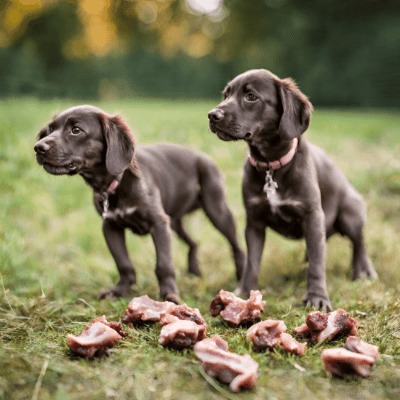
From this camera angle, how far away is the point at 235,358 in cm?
192

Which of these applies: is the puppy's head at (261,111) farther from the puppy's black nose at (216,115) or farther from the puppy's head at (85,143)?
the puppy's head at (85,143)

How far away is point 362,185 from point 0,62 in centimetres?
2391

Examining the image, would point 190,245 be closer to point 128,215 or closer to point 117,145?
point 128,215

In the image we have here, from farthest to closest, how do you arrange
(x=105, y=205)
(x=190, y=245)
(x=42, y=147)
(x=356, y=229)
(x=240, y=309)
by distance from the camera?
(x=190, y=245) → (x=356, y=229) → (x=105, y=205) → (x=42, y=147) → (x=240, y=309)

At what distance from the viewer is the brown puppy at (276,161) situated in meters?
2.98

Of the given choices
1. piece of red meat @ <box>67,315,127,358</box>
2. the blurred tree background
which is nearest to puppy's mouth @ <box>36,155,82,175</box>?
piece of red meat @ <box>67,315,127,358</box>

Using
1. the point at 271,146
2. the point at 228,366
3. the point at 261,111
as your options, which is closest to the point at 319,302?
the point at 271,146

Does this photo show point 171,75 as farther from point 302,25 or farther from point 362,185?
point 362,185

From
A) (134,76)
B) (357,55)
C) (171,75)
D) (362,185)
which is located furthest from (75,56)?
(362,185)

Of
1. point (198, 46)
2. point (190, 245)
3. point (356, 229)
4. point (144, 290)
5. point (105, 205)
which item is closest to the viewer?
point (105, 205)

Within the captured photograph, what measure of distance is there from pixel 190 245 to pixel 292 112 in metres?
1.90

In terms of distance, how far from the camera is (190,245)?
4.36 m

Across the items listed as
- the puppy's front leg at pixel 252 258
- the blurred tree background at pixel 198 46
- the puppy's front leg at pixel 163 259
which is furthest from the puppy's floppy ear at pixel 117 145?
the blurred tree background at pixel 198 46

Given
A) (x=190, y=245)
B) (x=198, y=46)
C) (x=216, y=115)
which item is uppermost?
(x=198, y=46)
